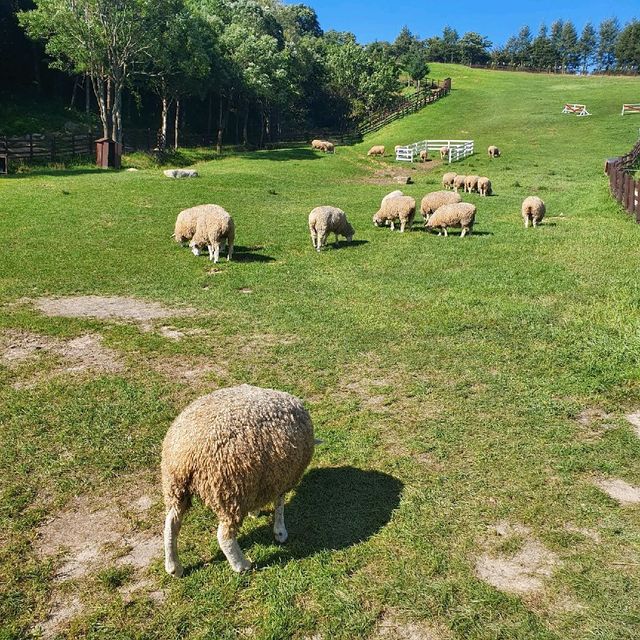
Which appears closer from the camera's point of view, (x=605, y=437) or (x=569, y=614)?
(x=569, y=614)

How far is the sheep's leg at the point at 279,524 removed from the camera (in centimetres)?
521

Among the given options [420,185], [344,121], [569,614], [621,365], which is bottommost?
[569,614]

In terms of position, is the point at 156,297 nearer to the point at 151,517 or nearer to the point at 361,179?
the point at 151,517

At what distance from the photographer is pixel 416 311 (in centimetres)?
1140

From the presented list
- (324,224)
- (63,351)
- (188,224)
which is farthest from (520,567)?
(188,224)

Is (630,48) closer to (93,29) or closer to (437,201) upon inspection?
(93,29)

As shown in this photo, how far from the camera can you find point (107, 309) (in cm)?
1167

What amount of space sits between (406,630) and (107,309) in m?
9.27

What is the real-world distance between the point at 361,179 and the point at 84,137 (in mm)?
17786

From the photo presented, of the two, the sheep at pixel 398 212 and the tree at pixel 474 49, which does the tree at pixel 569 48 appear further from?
the sheep at pixel 398 212

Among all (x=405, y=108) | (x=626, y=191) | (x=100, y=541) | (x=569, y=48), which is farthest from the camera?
(x=569, y=48)

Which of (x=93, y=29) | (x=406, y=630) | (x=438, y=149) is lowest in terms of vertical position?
(x=406, y=630)

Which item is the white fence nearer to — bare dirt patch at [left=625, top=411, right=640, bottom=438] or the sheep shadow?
bare dirt patch at [left=625, top=411, right=640, bottom=438]

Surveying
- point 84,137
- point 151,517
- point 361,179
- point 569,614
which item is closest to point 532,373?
point 569,614
